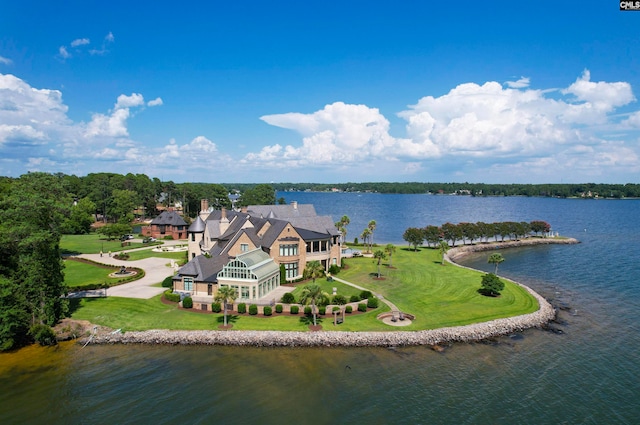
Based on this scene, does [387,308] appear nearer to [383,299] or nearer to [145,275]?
[383,299]

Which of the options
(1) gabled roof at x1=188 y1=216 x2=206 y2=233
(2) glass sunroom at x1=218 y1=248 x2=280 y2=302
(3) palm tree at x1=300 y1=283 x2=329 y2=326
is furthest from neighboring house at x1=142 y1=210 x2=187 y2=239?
(3) palm tree at x1=300 y1=283 x2=329 y2=326

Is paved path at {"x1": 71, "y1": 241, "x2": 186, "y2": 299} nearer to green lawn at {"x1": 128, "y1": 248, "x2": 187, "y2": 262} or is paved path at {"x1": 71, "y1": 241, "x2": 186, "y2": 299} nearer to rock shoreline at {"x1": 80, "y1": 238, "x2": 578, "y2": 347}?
green lawn at {"x1": 128, "y1": 248, "x2": 187, "y2": 262}

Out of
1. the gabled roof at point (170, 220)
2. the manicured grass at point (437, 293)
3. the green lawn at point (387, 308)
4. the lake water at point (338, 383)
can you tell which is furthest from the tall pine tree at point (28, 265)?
the gabled roof at point (170, 220)

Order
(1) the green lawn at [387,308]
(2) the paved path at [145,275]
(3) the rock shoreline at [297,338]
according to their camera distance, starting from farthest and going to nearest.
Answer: (2) the paved path at [145,275], (1) the green lawn at [387,308], (3) the rock shoreline at [297,338]

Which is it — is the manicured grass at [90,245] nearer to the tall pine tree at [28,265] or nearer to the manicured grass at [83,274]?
the manicured grass at [83,274]

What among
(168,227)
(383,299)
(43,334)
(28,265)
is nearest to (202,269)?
(43,334)

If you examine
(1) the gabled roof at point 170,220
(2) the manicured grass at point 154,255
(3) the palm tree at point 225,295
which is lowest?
(2) the manicured grass at point 154,255
